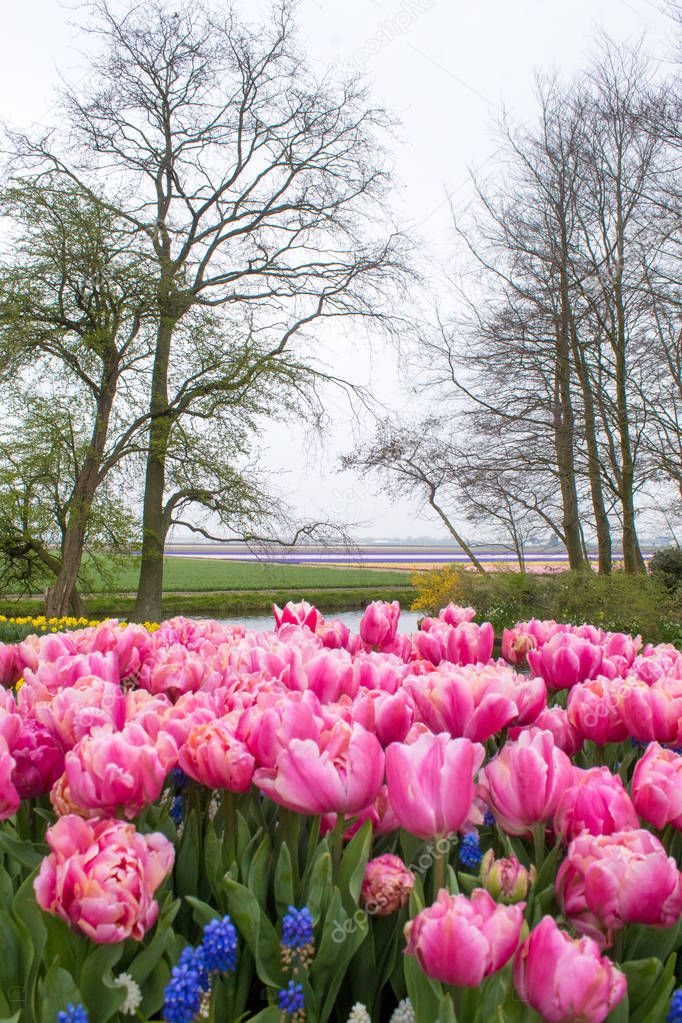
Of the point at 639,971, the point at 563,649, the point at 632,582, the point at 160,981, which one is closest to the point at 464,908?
the point at 639,971

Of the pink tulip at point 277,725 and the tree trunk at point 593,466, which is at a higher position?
the tree trunk at point 593,466

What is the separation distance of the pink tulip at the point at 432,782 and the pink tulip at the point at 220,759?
0.88ft

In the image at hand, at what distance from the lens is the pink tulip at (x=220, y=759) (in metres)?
1.28

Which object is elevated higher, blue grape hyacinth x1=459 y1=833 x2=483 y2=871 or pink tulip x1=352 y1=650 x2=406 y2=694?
pink tulip x1=352 y1=650 x2=406 y2=694

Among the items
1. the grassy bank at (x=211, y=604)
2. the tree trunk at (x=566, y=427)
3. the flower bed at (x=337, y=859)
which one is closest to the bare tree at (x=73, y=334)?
the grassy bank at (x=211, y=604)

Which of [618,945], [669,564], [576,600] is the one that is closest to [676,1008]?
[618,945]

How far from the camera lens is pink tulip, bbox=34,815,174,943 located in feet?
3.26

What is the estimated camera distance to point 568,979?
892mm

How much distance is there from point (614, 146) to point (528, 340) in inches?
211

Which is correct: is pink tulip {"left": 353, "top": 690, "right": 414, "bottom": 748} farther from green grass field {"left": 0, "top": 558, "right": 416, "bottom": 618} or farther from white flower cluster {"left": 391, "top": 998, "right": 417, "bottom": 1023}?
green grass field {"left": 0, "top": 558, "right": 416, "bottom": 618}

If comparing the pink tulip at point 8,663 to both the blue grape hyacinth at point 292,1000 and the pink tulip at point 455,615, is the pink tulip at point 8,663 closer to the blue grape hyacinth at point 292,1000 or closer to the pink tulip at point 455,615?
the pink tulip at point 455,615

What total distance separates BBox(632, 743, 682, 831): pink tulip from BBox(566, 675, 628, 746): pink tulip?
37cm

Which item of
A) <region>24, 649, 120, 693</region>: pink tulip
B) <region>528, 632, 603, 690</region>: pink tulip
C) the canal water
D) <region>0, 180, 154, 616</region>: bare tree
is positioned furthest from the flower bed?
the canal water

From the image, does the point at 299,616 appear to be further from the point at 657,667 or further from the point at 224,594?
the point at 224,594
